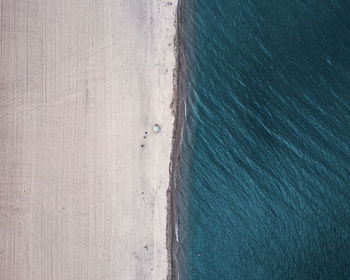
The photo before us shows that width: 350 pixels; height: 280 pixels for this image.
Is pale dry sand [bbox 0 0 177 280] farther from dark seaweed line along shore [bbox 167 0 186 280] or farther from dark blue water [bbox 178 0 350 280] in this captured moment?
dark blue water [bbox 178 0 350 280]

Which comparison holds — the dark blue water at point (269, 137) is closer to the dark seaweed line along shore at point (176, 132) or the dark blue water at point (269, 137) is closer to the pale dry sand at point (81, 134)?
the dark seaweed line along shore at point (176, 132)

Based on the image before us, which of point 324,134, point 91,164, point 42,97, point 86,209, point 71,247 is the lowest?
point 71,247

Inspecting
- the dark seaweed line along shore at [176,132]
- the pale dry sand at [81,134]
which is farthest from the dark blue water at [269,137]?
the pale dry sand at [81,134]

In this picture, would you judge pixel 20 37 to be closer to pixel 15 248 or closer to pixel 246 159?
pixel 15 248

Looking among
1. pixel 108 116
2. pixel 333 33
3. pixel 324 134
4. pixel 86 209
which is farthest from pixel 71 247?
pixel 333 33

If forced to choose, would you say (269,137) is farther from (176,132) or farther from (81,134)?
(81,134)
